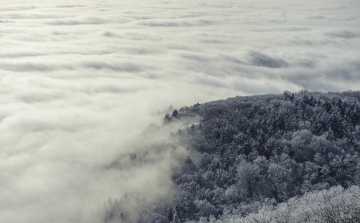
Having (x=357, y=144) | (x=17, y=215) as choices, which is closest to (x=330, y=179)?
(x=357, y=144)

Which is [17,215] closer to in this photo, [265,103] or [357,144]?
[265,103]

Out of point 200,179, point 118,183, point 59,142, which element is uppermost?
point 200,179

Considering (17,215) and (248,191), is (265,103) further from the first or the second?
(17,215)

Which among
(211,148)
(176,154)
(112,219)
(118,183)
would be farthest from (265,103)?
(112,219)

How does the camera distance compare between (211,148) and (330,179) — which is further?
(211,148)

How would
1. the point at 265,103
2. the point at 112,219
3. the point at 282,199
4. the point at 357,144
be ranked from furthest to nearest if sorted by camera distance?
the point at 265,103, the point at 357,144, the point at 112,219, the point at 282,199

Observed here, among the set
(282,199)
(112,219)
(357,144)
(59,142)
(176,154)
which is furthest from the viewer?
(59,142)

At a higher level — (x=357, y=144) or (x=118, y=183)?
(x=357, y=144)
